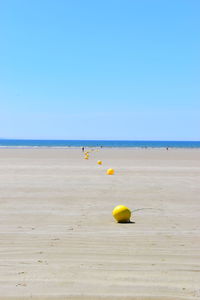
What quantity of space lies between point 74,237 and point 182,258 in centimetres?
203

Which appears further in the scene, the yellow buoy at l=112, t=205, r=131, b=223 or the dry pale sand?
the yellow buoy at l=112, t=205, r=131, b=223

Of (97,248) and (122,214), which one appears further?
(122,214)

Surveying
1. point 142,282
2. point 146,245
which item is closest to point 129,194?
point 146,245

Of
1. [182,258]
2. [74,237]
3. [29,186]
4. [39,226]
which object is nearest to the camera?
[182,258]

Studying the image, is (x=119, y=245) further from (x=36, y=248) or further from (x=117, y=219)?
(x=117, y=219)

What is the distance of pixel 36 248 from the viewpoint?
6.64m

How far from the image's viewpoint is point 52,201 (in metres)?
12.3

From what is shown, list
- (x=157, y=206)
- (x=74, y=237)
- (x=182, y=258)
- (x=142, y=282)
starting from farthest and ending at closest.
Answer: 1. (x=157, y=206)
2. (x=74, y=237)
3. (x=182, y=258)
4. (x=142, y=282)

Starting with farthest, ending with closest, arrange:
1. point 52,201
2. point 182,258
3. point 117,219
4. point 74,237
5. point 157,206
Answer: point 52,201
point 157,206
point 117,219
point 74,237
point 182,258

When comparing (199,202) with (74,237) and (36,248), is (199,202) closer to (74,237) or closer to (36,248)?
(74,237)

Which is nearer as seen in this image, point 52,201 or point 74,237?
point 74,237

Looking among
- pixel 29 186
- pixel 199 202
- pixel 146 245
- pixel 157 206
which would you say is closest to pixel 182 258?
pixel 146 245

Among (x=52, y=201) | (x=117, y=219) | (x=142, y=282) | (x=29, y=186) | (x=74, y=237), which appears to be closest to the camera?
(x=142, y=282)

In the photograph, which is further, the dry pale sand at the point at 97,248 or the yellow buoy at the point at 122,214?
the yellow buoy at the point at 122,214
